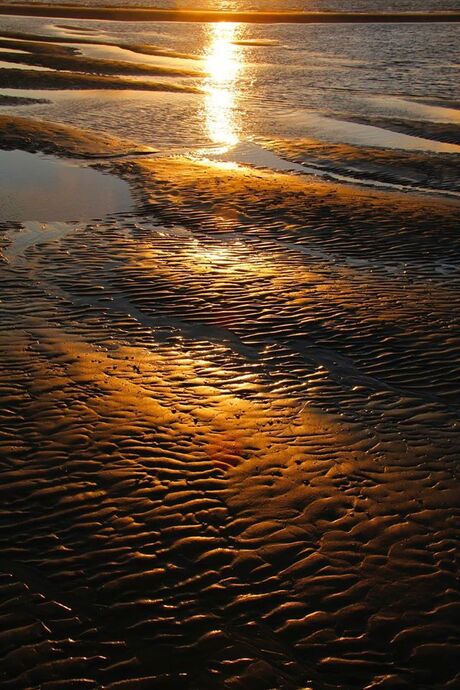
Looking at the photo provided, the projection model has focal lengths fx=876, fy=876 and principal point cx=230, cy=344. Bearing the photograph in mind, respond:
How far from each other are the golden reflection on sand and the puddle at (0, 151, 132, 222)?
3458 mm

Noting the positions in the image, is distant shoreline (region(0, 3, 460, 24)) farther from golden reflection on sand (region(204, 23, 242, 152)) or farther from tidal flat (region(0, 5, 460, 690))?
tidal flat (region(0, 5, 460, 690))

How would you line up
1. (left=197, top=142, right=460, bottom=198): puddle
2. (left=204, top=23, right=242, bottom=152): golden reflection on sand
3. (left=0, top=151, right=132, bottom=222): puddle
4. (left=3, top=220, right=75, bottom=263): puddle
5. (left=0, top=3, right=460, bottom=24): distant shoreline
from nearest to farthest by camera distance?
1. (left=3, top=220, right=75, bottom=263): puddle
2. (left=0, top=151, right=132, bottom=222): puddle
3. (left=197, top=142, right=460, bottom=198): puddle
4. (left=204, top=23, right=242, bottom=152): golden reflection on sand
5. (left=0, top=3, right=460, bottom=24): distant shoreline

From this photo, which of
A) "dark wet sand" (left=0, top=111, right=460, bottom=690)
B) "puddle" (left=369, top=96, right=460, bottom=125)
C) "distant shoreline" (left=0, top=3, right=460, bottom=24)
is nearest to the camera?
"dark wet sand" (left=0, top=111, right=460, bottom=690)

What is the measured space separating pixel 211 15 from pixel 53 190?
43.3m

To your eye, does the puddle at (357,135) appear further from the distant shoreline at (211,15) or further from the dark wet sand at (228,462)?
the distant shoreline at (211,15)

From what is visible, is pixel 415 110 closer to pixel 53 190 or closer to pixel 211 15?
pixel 53 190

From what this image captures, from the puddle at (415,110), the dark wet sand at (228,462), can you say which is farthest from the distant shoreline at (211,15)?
the dark wet sand at (228,462)

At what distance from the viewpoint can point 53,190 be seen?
527 inches

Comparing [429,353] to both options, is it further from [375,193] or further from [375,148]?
[375,148]

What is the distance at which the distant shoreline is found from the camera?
164 feet

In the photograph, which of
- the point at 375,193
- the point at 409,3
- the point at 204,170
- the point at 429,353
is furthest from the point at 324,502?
the point at 409,3

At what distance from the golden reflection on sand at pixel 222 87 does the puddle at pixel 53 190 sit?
3.46 meters

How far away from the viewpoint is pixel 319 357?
796 cm

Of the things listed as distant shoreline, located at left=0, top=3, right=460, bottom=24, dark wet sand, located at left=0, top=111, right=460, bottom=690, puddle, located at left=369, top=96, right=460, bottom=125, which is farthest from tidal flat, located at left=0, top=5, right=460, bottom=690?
distant shoreline, located at left=0, top=3, right=460, bottom=24
